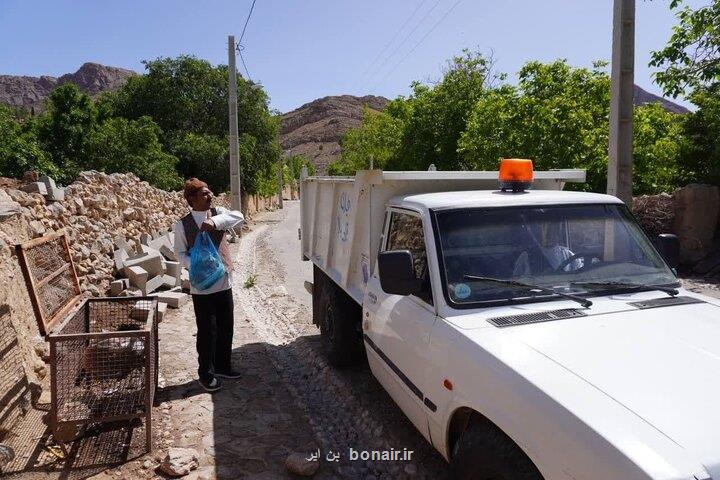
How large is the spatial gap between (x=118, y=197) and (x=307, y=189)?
618 cm

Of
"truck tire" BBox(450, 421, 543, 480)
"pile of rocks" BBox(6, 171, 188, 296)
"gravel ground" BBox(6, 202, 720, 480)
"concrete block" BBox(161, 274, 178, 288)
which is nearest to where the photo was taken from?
"truck tire" BBox(450, 421, 543, 480)

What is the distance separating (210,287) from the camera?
5035 millimetres

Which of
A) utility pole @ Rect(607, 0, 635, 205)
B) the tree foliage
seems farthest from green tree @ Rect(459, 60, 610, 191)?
utility pole @ Rect(607, 0, 635, 205)

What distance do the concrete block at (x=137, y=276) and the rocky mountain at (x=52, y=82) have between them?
157 metres

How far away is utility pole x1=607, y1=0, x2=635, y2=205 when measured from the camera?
7.15 m

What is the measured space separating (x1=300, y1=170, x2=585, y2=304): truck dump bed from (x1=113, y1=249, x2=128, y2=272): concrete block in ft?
15.1

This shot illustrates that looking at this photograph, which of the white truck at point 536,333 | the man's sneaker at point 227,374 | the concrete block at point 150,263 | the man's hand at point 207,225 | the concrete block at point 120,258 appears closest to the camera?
the white truck at point 536,333

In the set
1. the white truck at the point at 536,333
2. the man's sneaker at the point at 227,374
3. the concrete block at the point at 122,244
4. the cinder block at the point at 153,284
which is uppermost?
the white truck at the point at 536,333

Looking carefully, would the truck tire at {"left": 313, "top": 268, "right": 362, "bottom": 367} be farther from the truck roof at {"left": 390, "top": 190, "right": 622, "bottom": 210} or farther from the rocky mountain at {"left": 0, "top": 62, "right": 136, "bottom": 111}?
the rocky mountain at {"left": 0, "top": 62, "right": 136, "bottom": 111}

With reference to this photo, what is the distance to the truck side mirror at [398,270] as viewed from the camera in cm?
308

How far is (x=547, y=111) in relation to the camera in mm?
11555

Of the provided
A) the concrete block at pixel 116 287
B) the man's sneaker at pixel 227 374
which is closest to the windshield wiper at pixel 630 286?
the man's sneaker at pixel 227 374

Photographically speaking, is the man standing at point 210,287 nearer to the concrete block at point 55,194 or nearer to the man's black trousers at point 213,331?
the man's black trousers at point 213,331

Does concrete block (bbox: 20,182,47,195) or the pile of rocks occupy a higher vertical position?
concrete block (bbox: 20,182,47,195)
